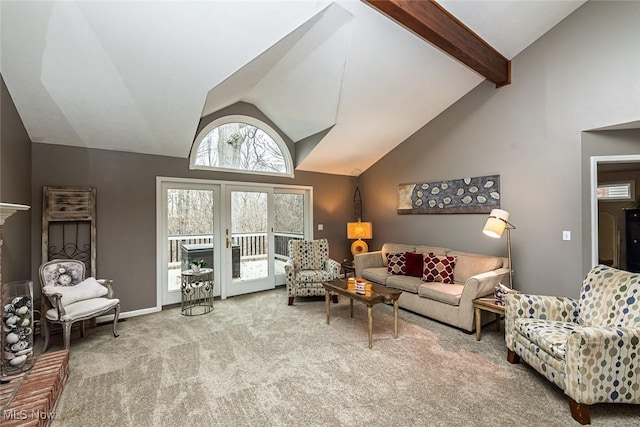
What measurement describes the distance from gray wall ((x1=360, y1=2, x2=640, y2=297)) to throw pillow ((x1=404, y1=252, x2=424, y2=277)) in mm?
713

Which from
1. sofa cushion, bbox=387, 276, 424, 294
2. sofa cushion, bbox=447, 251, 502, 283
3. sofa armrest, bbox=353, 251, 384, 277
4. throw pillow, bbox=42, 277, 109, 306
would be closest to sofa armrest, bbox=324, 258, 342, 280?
sofa armrest, bbox=353, 251, 384, 277

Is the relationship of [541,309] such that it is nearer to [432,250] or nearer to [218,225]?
[432,250]

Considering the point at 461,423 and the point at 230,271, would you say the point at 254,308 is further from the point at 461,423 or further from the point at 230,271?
the point at 461,423

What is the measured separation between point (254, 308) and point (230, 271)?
0.90 m

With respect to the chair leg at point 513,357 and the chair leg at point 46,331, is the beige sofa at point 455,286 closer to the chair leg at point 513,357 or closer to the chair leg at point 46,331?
the chair leg at point 513,357

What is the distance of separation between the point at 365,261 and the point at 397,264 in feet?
Answer: 1.93

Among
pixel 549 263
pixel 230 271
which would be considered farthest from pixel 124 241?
pixel 549 263

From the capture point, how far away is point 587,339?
187 cm

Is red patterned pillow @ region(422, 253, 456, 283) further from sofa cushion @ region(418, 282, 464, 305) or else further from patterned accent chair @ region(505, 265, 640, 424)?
patterned accent chair @ region(505, 265, 640, 424)

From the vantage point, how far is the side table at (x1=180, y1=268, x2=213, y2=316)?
13.2 ft

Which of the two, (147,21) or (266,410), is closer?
(266,410)

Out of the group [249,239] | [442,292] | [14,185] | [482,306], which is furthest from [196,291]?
[482,306]

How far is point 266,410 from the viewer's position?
2.01 meters

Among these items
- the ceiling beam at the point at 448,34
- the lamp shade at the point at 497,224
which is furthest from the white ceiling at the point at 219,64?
the lamp shade at the point at 497,224
